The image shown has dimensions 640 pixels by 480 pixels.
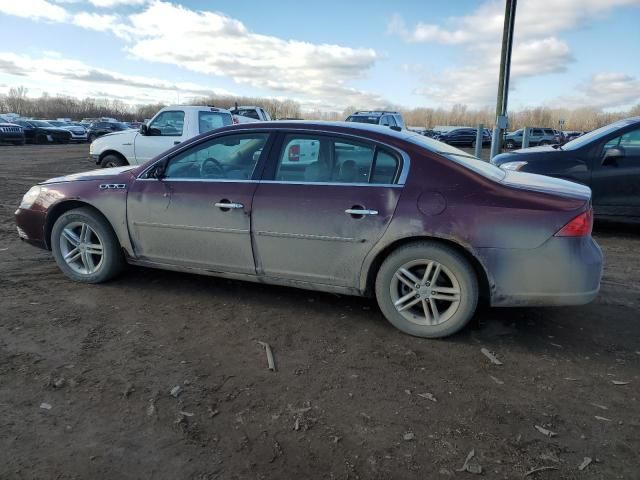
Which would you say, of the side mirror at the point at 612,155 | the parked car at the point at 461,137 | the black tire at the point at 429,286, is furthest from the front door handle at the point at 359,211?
the parked car at the point at 461,137

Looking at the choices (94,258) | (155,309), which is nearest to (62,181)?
(94,258)

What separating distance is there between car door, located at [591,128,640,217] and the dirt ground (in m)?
2.71

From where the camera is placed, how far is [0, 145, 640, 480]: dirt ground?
2.31 meters

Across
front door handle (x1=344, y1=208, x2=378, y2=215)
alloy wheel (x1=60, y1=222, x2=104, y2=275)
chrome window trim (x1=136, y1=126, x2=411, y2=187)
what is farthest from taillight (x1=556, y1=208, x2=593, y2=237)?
alloy wheel (x1=60, y1=222, x2=104, y2=275)

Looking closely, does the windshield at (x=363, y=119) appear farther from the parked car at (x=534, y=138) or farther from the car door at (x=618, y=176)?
the parked car at (x=534, y=138)

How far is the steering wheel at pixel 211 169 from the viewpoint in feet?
13.6

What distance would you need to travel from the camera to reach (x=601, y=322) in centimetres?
392

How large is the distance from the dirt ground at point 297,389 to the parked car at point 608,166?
2.72 meters

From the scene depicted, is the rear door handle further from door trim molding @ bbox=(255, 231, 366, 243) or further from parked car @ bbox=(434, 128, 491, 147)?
parked car @ bbox=(434, 128, 491, 147)

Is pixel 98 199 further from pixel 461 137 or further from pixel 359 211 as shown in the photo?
pixel 461 137

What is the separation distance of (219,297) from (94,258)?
1.31 metres

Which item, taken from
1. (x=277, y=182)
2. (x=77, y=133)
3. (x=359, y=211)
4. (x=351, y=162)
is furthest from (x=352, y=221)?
(x=77, y=133)

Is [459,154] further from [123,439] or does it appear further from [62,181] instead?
[62,181]

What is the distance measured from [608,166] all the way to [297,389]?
19.3ft
